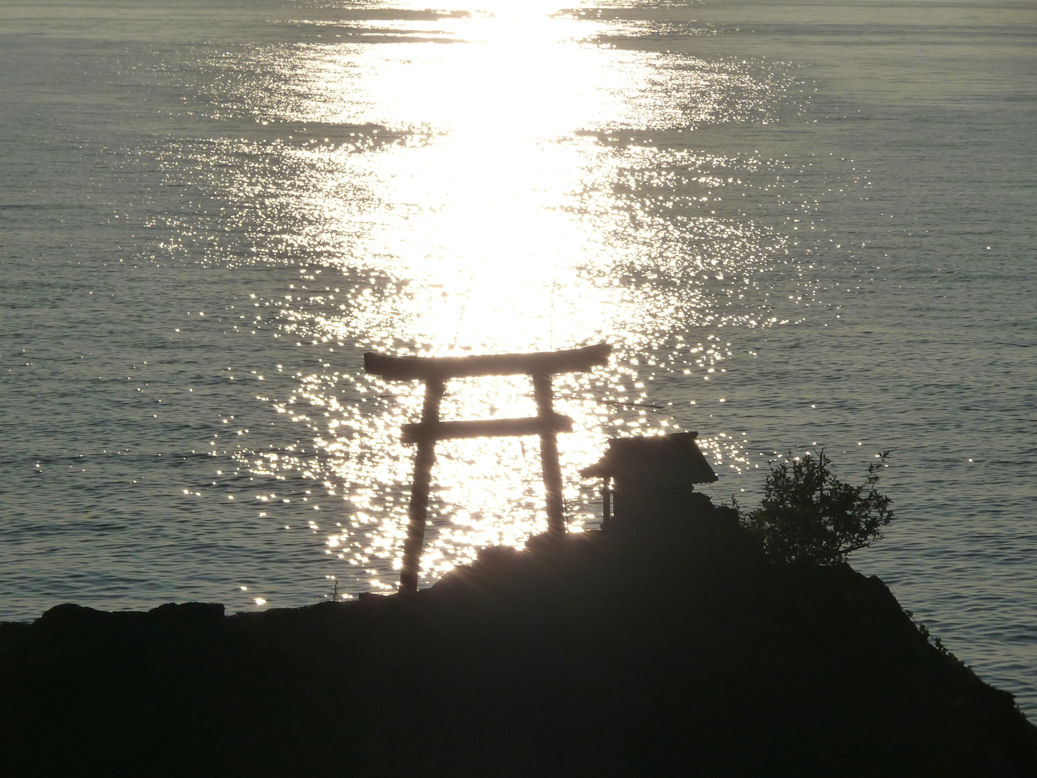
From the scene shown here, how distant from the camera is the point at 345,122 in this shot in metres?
152

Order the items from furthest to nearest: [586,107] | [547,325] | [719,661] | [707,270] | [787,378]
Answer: [586,107] < [707,270] < [547,325] < [787,378] < [719,661]

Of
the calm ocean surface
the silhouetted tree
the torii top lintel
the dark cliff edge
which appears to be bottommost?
the dark cliff edge

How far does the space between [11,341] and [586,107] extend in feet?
354

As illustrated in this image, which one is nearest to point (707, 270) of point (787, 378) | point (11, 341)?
point (787, 378)

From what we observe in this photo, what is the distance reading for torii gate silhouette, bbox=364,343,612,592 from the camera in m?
23.3

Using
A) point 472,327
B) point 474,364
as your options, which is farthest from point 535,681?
point 472,327

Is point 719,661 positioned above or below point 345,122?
below

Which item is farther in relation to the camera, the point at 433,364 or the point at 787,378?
the point at 787,378

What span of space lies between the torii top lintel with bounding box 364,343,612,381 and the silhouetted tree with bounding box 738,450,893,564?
23.5 feet

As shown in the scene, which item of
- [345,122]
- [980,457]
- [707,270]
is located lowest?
[980,457]

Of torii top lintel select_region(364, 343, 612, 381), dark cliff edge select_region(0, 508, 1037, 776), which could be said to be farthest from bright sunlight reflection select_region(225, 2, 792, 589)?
dark cliff edge select_region(0, 508, 1037, 776)

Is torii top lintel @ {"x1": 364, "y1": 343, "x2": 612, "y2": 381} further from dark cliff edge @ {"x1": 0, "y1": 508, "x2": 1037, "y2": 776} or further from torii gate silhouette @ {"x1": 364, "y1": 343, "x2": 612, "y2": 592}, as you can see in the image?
dark cliff edge @ {"x1": 0, "y1": 508, "x2": 1037, "y2": 776}

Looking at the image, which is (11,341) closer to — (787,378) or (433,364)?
(787,378)

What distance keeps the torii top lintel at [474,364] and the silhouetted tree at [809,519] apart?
7165 millimetres
